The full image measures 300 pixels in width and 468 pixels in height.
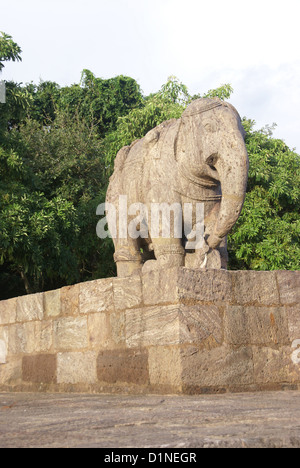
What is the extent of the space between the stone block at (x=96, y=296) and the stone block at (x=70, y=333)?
0.46ft

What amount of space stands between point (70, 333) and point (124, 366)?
970mm

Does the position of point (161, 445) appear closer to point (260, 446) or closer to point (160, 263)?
point (260, 446)

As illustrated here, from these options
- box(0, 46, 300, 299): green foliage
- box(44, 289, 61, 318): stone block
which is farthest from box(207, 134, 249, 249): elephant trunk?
box(0, 46, 300, 299): green foliage

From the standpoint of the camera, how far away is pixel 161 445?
195 centimetres

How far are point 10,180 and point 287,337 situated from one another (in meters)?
7.68

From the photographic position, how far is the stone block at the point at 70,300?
5387 mm

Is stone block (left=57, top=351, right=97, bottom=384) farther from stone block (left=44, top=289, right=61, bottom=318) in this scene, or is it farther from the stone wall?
stone block (left=44, top=289, right=61, bottom=318)

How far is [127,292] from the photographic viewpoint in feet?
15.7

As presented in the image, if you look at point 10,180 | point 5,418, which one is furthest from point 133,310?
point 10,180

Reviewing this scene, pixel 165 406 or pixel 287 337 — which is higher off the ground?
pixel 287 337

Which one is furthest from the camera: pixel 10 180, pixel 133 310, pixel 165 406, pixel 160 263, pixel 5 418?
pixel 10 180

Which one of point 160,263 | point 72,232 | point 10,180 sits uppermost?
point 10,180

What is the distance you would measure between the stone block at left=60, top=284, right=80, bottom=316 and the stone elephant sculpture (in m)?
0.72

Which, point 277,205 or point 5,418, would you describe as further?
point 277,205
